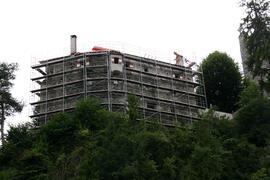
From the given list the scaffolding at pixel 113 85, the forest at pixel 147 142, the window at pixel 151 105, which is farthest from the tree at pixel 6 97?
the window at pixel 151 105

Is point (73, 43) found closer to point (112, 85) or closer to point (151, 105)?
point (112, 85)

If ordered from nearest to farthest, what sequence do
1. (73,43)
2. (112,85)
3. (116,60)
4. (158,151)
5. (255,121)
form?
(158,151) → (255,121) → (112,85) → (116,60) → (73,43)

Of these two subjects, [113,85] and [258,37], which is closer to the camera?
[258,37]

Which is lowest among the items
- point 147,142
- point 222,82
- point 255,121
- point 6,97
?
point 147,142

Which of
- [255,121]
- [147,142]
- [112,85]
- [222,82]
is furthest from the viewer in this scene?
[222,82]

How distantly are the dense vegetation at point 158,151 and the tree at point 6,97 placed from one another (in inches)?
414

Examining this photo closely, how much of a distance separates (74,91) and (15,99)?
288 inches

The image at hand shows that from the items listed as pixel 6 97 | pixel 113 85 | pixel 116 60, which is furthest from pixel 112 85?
pixel 6 97

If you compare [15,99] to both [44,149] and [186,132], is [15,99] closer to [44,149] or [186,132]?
[44,149]

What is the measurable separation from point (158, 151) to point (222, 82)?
3808cm

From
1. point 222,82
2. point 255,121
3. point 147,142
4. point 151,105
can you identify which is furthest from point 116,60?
point 147,142

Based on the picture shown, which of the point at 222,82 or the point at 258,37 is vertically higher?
the point at 222,82

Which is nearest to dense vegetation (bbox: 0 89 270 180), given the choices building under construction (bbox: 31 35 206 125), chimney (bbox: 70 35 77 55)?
building under construction (bbox: 31 35 206 125)

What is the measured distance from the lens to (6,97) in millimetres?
46906
